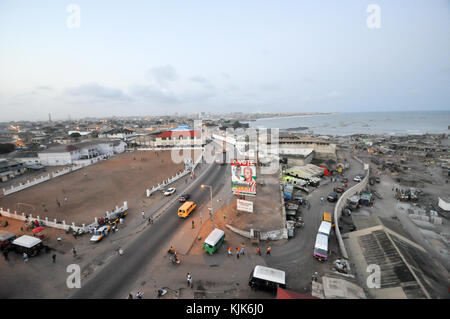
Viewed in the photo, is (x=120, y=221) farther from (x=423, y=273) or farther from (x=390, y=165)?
(x=390, y=165)

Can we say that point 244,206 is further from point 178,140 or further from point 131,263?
point 178,140

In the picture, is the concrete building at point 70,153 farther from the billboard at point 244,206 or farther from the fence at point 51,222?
the billboard at point 244,206

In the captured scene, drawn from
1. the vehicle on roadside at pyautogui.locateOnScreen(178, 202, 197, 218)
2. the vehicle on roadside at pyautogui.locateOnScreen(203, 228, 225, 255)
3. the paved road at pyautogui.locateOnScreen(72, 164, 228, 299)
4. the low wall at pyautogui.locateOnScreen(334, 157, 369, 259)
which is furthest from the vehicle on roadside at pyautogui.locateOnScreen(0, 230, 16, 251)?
the low wall at pyautogui.locateOnScreen(334, 157, 369, 259)

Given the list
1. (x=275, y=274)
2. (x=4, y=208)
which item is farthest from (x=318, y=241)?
(x=4, y=208)

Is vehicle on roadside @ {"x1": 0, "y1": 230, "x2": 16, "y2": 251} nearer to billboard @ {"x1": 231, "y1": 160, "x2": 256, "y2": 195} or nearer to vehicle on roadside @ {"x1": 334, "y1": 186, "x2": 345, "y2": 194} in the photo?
billboard @ {"x1": 231, "y1": 160, "x2": 256, "y2": 195}

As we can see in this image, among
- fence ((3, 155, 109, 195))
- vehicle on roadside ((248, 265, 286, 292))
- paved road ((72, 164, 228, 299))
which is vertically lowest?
paved road ((72, 164, 228, 299))

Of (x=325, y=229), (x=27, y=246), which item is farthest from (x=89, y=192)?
(x=325, y=229)
